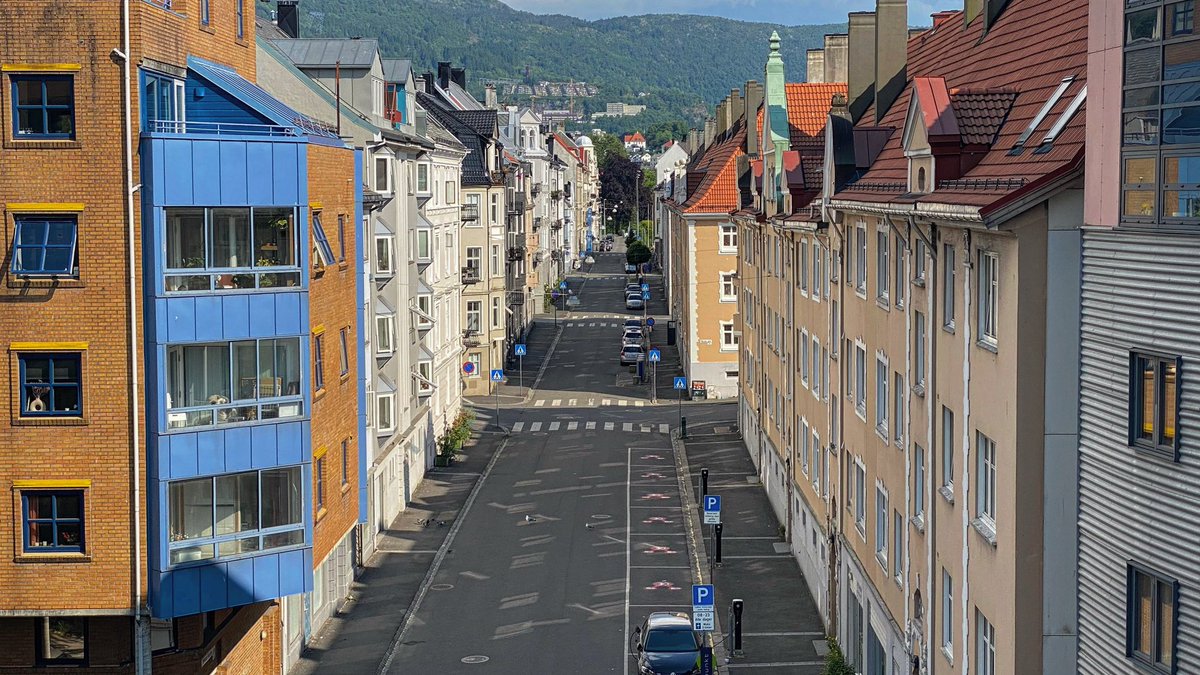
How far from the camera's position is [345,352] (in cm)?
3012

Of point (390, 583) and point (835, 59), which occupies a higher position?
point (835, 59)

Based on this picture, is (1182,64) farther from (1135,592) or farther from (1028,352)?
(1135,592)

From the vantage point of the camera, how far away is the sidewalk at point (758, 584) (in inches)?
1278

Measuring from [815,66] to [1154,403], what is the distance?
47.1m

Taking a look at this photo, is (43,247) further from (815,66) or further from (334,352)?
(815,66)

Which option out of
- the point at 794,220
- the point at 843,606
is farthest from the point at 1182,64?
the point at 794,220

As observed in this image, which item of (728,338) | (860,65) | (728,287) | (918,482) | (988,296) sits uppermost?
(860,65)

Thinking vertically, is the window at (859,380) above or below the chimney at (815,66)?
below

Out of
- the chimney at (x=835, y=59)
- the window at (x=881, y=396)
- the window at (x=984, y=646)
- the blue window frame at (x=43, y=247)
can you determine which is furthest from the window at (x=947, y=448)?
the chimney at (x=835, y=59)

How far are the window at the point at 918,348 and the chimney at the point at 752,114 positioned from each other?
31944 millimetres

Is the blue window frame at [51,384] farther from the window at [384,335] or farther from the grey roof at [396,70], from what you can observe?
the grey roof at [396,70]

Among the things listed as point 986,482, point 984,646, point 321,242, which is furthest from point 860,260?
point 984,646

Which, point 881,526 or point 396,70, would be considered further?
point 396,70

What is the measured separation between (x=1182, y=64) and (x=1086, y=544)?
16.9 ft
